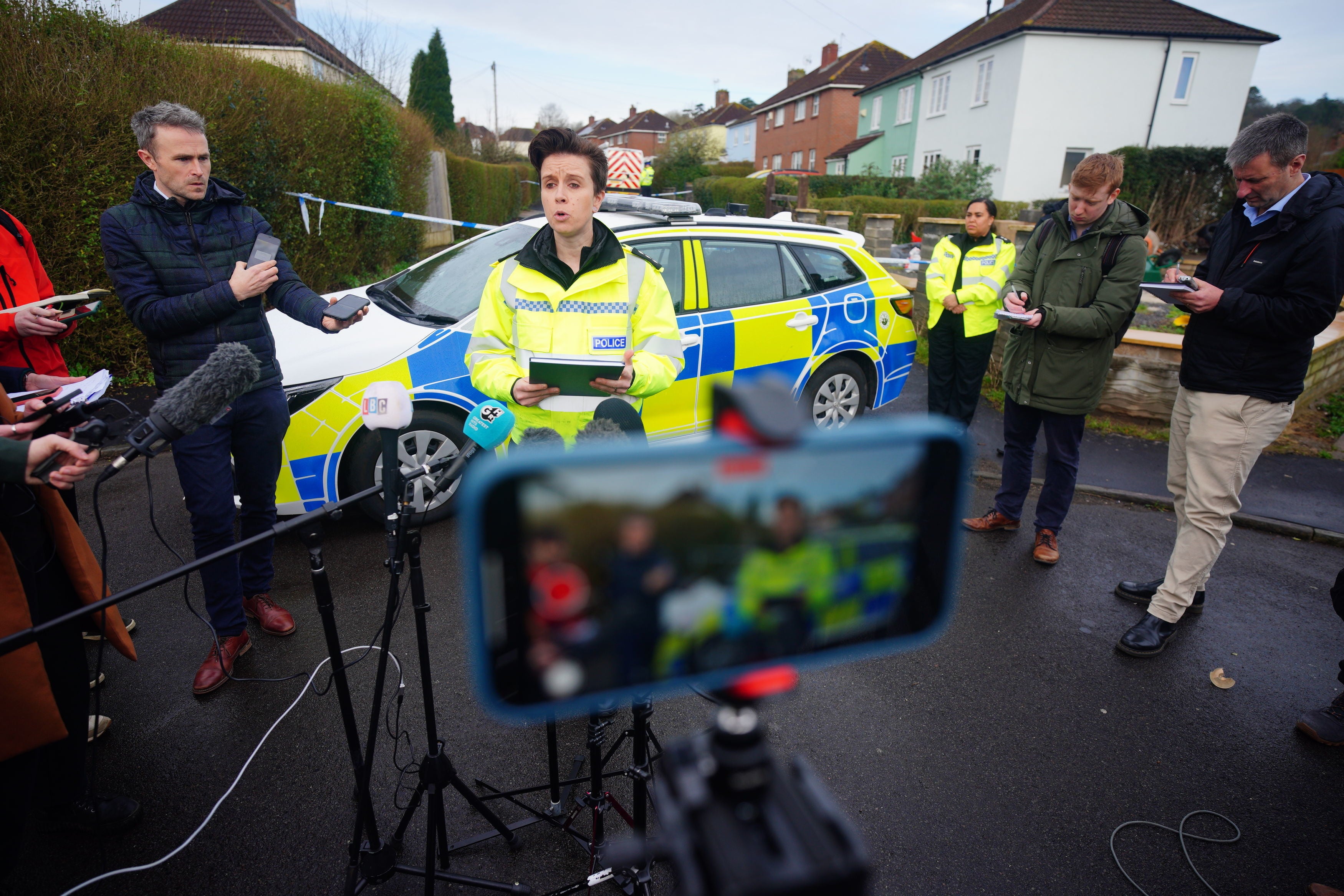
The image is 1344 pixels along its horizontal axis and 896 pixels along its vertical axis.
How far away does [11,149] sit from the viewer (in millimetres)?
5539


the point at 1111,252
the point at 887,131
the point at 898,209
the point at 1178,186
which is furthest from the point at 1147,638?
the point at 887,131

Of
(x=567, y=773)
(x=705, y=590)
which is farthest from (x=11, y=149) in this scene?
(x=705, y=590)

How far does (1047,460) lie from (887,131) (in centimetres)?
3528

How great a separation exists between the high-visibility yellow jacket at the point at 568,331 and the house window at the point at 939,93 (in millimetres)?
31706

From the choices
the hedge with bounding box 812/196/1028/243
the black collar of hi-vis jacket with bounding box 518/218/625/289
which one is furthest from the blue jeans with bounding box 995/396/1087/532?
the hedge with bounding box 812/196/1028/243

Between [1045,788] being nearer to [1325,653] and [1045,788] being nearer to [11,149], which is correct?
[1325,653]

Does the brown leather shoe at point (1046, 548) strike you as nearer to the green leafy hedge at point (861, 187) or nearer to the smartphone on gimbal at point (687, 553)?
the smartphone on gimbal at point (687, 553)

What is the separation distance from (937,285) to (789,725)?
13.1 feet

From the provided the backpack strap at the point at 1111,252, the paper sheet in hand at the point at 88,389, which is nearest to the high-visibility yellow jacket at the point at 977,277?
the backpack strap at the point at 1111,252

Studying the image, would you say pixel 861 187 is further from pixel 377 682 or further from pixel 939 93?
pixel 377 682

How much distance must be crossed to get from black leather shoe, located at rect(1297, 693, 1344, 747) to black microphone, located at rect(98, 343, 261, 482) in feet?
13.1

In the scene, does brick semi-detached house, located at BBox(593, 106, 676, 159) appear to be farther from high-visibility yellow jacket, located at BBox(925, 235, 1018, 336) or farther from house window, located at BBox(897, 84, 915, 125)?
high-visibility yellow jacket, located at BBox(925, 235, 1018, 336)

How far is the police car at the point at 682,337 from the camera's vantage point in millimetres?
→ 3930

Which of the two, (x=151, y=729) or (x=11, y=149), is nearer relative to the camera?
(x=151, y=729)
